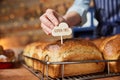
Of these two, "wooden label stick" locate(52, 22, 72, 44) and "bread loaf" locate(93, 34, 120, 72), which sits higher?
"wooden label stick" locate(52, 22, 72, 44)

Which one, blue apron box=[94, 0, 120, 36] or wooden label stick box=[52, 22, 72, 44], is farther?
blue apron box=[94, 0, 120, 36]

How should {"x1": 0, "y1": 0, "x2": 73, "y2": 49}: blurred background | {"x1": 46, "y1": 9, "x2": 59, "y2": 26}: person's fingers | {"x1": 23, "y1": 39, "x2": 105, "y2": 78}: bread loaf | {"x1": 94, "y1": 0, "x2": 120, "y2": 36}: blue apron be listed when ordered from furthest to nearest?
{"x1": 0, "y1": 0, "x2": 73, "y2": 49}: blurred background → {"x1": 94, "y1": 0, "x2": 120, "y2": 36}: blue apron → {"x1": 46, "y1": 9, "x2": 59, "y2": 26}: person's fingers → {"x1": 23, "y1": 39, "x2": 105, "y2": 78}: bread loaf

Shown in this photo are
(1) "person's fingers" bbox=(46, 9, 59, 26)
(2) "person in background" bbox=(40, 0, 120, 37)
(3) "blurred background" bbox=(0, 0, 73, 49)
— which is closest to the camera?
(1) "person's fingers" bbox=(46, 9, 59, 26)

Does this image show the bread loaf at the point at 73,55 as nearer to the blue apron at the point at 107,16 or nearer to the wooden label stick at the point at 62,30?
the wooden label stick at the point at 62,30

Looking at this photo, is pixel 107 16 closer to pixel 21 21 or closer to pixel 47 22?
pixel 47 22

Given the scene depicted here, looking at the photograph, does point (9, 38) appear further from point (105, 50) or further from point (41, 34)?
point (105, 50)

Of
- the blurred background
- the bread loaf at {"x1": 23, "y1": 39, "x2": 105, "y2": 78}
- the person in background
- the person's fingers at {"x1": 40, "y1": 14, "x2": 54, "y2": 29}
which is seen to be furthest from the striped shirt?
the blurred background

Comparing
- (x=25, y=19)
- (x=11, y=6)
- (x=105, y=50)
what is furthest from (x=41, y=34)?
(x=105, y=50)

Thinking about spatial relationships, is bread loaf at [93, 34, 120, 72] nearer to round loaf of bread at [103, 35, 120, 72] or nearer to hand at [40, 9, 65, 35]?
round loaf of bread at [103, 35, 120, 72]

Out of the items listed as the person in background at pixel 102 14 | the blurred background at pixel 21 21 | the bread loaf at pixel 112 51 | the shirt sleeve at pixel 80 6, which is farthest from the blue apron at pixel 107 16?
the blurred background at pixel 21 21

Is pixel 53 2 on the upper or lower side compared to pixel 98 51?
upper
